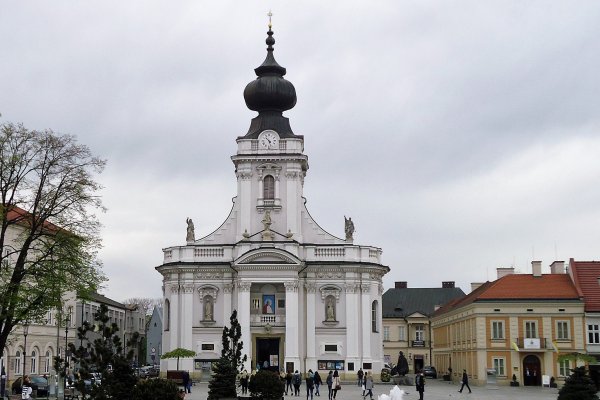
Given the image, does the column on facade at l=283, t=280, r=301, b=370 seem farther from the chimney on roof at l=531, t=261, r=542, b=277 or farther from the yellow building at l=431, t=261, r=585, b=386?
the chimney on roof at l=531, t=261, r=542, b=277

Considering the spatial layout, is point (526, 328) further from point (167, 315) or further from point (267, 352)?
point (167, 315)

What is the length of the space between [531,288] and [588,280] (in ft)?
12.6

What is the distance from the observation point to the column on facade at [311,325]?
2611 inches

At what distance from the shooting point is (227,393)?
35.8m

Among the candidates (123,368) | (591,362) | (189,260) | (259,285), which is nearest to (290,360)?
(259,285)

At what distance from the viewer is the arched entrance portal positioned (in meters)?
62.2

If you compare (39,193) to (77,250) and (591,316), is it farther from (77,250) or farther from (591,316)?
(591,316)

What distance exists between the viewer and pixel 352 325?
2635 inches

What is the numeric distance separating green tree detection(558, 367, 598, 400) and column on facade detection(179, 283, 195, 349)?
3845 centimetres

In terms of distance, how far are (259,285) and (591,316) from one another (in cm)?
2265

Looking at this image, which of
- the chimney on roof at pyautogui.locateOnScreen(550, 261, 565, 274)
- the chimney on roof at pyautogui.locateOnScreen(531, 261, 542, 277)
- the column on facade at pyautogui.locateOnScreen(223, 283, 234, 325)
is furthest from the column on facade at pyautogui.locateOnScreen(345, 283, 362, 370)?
the chimney on roof at pyautogui.locateOnScreen(550, 261, 565, 274)

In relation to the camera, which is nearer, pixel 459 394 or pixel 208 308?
pixel 459 394

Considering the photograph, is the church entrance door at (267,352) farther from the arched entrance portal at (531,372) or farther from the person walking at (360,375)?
the arched entrance portal at (531,372)


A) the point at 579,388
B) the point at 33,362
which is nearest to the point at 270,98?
the point at 33,362
